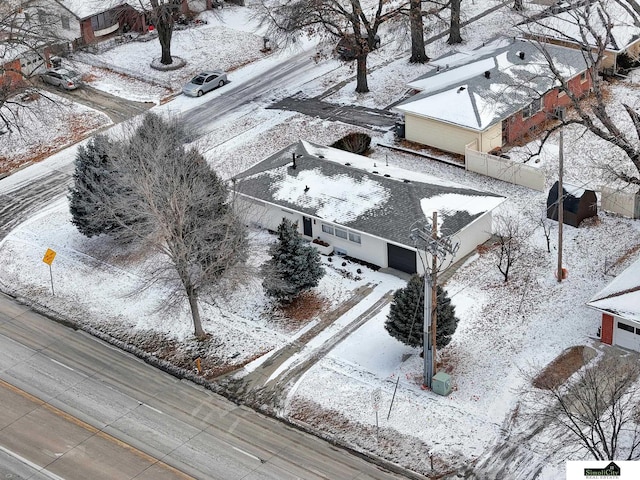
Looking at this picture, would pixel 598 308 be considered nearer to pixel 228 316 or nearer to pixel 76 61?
pixel 228 316

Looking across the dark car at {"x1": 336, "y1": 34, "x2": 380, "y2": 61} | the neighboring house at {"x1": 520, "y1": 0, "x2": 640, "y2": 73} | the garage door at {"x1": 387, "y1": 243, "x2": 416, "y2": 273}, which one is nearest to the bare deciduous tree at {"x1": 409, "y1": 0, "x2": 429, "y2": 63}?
the dark car at {"x1": 336, "y1": 34, "x2": 380, "y2": 61}

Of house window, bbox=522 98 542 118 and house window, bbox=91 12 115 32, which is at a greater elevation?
house window, bbox=91 12 115 32

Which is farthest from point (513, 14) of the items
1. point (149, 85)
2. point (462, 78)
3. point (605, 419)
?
point (605, 419)

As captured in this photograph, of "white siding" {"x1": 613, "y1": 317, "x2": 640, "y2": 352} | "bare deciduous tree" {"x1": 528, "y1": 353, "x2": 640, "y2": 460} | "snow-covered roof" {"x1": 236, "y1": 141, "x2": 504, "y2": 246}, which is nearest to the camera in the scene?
"bare deciduous tree" {"x1": 528, "y1": 353, "x2": 640, "y2": 460}

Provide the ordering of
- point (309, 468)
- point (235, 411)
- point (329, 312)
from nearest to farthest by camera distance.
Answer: point (309, 468)
point (235, 411)
point (329, 312)

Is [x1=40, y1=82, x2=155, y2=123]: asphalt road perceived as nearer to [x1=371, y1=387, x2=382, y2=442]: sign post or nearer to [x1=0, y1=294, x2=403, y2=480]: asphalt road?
[x1=0, y1=294, x2=403, y2=480]: asphalt road

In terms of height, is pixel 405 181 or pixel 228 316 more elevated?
pixel 405 181

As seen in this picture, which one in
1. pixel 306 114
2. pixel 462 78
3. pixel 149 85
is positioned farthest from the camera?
pixel 149 85
